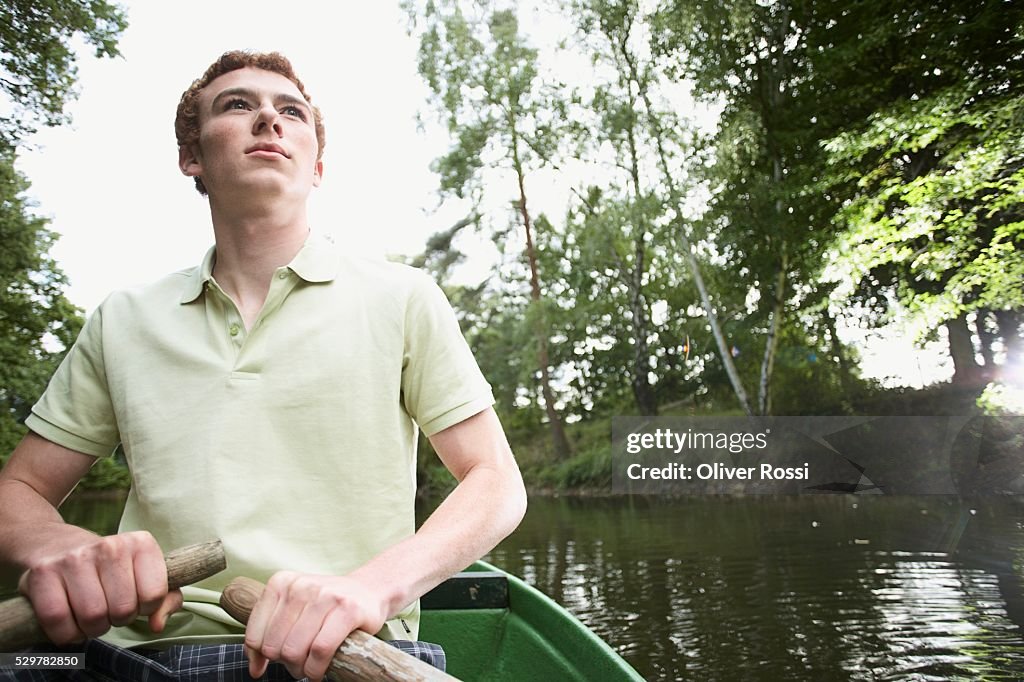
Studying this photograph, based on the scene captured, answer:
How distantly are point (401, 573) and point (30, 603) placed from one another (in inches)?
9.0

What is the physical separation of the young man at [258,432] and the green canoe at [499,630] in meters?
0.86

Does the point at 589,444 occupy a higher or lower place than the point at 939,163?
lower

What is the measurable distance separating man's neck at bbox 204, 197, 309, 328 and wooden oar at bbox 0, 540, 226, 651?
0.85 ft

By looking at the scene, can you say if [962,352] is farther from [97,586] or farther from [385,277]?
[97,586]

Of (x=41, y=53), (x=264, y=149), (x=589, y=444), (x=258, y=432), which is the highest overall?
(x=41, y=53)

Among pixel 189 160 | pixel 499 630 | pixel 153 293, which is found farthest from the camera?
pixel 499 630

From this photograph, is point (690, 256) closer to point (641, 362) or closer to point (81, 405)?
point (641, 362)

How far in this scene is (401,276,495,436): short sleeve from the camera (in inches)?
24.6

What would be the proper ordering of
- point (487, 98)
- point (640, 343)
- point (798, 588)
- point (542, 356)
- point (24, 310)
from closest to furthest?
point (798, 588), point (24, 310), point (487, 98), point (542, 356), point (640, 343)

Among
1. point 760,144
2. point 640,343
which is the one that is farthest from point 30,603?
point 640,343

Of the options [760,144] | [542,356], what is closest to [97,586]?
[760,144]

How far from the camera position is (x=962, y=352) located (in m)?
8.53

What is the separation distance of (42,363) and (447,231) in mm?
6805

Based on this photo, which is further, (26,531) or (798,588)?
(798,588)
